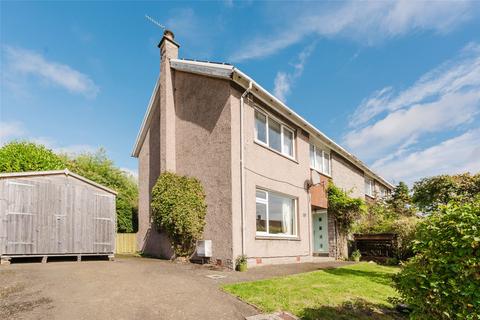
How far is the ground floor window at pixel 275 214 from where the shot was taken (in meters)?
11.7

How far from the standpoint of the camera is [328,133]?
16734 mm

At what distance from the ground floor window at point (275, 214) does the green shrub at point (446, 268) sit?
23.8 ft

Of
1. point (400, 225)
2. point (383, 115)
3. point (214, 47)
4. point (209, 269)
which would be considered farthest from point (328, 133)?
point (209, 269)

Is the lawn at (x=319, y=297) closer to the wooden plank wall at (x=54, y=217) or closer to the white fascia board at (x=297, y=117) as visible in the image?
the white fascia board at (x=297, y=117)

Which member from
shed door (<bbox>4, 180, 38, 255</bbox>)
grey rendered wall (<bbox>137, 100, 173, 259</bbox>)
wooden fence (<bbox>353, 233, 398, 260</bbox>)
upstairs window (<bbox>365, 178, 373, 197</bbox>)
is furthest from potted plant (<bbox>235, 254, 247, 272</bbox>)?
upstairs window (<bbox>365, 178, 373, 197</bbox>)

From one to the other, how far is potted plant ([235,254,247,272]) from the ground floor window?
156cm

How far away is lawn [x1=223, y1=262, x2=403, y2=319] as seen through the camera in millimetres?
5566

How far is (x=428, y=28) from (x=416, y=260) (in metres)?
7.57

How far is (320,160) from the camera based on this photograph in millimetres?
17484

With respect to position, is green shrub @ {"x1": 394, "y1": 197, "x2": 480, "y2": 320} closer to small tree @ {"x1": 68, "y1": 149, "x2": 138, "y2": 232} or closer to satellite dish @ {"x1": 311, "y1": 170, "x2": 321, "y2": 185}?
satellite dish @ {"x1": 311, "y1": 170, "x2": 321, "y2": 185}

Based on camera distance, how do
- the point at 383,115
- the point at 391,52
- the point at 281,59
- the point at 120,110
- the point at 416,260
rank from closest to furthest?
the point at 416,260 < the point at 391,52 < the point at 281,59 < the point at 383,115 < the point at 120,110

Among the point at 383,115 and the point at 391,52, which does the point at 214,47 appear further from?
the point at 383,115

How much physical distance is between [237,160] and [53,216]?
22.9ft

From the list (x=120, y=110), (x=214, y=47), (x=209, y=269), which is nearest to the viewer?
(x=209, y=269)
